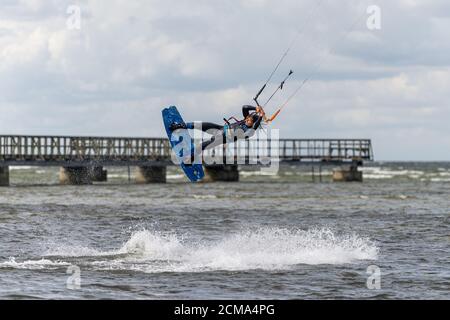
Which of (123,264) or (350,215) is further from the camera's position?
(350,215)

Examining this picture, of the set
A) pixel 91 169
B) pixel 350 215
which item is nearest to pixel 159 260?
pixel 350 215

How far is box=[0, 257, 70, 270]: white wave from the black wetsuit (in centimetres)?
483

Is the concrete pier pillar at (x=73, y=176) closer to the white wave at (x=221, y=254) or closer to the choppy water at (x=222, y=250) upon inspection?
the choppy water at (x=222, y=250)

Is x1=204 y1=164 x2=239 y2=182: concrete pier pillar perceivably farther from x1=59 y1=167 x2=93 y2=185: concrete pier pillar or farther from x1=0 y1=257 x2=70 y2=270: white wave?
x1=0 y1=257 x2=70 y2=270: white wave

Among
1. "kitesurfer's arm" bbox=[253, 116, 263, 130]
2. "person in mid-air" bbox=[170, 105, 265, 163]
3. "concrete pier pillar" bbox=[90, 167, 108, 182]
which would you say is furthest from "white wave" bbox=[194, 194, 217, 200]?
"kitesurfer's arm" bbox=[253, 116, 263, 130]

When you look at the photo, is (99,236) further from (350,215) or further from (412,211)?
(412,211)

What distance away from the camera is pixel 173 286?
20.2 m

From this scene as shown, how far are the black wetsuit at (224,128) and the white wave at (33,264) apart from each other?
483 centimetres

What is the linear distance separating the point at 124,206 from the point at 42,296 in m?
28.7

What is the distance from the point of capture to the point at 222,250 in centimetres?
2650

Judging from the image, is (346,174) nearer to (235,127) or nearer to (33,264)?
(235,127)

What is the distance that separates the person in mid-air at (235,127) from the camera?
24.1m

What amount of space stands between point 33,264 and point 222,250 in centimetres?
560

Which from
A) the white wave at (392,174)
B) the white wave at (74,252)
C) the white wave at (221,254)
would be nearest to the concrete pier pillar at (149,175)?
the white wave at (392,174)
